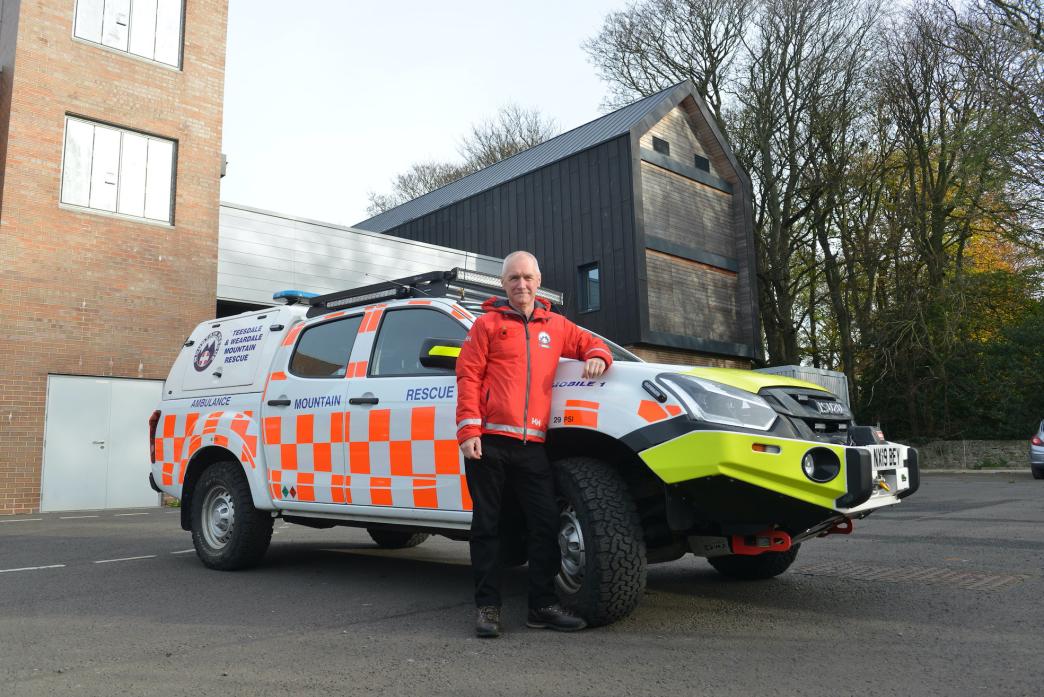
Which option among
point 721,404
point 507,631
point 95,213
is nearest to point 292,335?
point 507,631

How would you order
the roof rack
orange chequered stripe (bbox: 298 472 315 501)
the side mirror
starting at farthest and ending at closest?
orange chequered stripe (bbox: 298 472 315 501)
the roof rack
the side mirror

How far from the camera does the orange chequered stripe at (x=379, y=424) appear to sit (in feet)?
17.2

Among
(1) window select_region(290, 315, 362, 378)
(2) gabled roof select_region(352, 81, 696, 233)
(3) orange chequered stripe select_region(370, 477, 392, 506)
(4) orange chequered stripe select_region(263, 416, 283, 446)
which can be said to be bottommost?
(3) orange chequered stripe select_region(370, 477, 392, 506)

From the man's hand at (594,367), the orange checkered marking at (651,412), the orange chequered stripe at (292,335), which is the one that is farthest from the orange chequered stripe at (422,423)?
the orange chequered stripe at (292,335)

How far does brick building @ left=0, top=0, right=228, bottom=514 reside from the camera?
13.4 m

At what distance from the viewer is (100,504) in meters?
14.1

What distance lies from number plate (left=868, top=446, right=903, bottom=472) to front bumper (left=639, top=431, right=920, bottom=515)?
16 cm

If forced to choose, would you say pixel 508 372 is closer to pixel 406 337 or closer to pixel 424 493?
pixel 424 493

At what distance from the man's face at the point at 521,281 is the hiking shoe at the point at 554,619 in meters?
1.52

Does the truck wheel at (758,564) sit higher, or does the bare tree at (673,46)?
the bare tree at (673,46)

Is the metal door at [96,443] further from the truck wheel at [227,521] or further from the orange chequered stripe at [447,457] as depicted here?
the orange chequered stripe at [447,457]

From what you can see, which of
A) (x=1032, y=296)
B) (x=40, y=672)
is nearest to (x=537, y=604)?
(x=40, y=672)

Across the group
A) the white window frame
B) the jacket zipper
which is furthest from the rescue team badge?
the white window frame

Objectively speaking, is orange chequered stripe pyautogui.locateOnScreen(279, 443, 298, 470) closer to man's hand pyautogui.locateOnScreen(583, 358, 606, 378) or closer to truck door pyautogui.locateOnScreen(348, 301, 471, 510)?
truck door pyautogui.locateOnScreen(348, 301, 471, 510)
